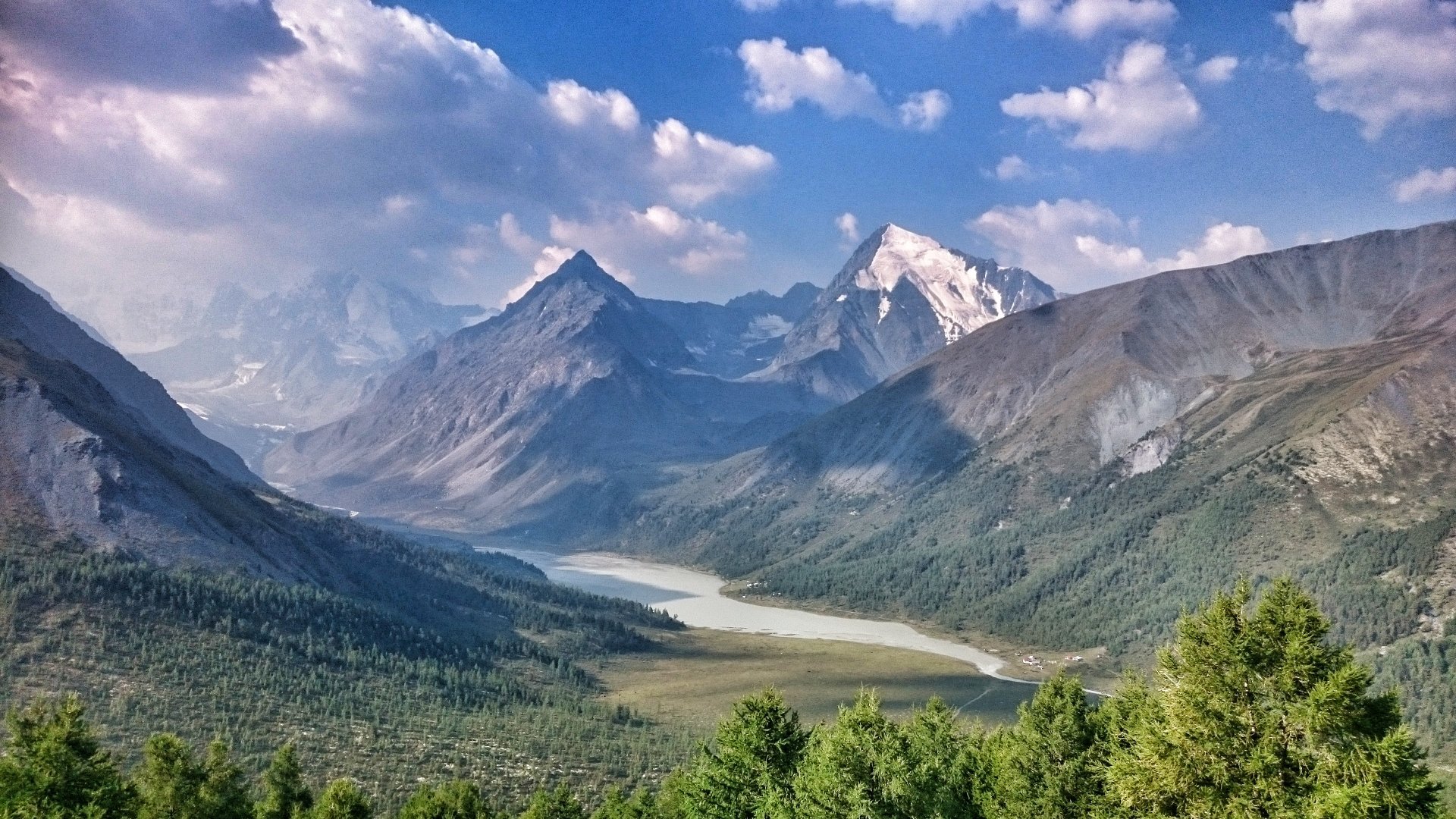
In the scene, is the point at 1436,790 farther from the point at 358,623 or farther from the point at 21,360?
the point at 21,360

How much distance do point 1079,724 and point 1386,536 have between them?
18091 cm

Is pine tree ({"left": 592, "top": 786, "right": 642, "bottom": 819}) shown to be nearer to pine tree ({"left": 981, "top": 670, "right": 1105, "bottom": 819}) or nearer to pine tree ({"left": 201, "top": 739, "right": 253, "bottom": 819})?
pine tree ({"left": 201, "top": 739, "right": 253, "bottom": 819})

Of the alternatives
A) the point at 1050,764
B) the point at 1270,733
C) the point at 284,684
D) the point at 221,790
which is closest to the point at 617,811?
the point at 221,790

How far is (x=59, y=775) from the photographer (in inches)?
1487

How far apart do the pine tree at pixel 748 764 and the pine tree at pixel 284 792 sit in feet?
89.8

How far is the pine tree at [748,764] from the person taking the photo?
1486 inches

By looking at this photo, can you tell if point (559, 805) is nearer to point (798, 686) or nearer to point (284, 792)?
point (284, 792)

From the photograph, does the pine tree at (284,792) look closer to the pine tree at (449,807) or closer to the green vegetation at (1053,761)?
the green vegetation at (1053,761)

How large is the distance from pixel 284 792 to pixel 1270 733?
181ft

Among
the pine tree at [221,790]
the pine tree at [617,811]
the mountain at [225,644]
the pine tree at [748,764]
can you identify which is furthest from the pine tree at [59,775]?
the mountain at [225,644]

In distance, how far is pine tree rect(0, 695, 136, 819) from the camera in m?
35.6

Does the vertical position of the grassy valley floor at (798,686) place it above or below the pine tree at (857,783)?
below

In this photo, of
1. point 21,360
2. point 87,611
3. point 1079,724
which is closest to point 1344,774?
point 1079,724

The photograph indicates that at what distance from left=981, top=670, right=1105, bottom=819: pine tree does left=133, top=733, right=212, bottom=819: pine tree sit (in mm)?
39400
